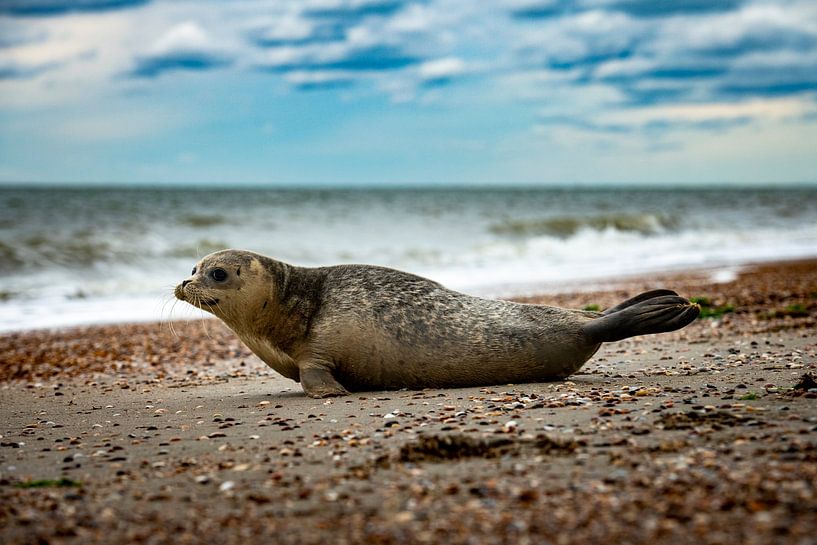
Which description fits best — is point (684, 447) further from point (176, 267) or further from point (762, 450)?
point (176, 267)

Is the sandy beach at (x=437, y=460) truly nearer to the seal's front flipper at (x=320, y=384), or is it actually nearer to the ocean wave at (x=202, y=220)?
the seal's front flipper at (x=320, y=384)

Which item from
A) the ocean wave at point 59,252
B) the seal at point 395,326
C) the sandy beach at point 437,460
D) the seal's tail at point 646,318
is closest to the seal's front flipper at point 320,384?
the seal at point 395,326

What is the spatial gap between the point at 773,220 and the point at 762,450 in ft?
147

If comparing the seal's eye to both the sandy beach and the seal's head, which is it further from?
the sandy beach

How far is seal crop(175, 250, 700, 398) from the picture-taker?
758 centimetres

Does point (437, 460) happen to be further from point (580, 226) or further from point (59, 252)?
point (580, 226)

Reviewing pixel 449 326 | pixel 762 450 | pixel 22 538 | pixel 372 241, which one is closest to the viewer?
pixel 22 538

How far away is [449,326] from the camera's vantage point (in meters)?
7.70

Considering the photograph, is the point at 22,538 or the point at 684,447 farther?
the point at 684,447

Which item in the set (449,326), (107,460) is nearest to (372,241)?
(449,326)

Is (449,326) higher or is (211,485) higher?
(449,326)

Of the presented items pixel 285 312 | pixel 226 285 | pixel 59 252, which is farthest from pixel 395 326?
pixel 59 252

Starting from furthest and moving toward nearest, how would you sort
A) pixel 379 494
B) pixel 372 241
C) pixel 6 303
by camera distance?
1. pixel 372 241
2. pixel 6 303
3. pixel 379 494

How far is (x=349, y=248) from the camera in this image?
31.8 m
